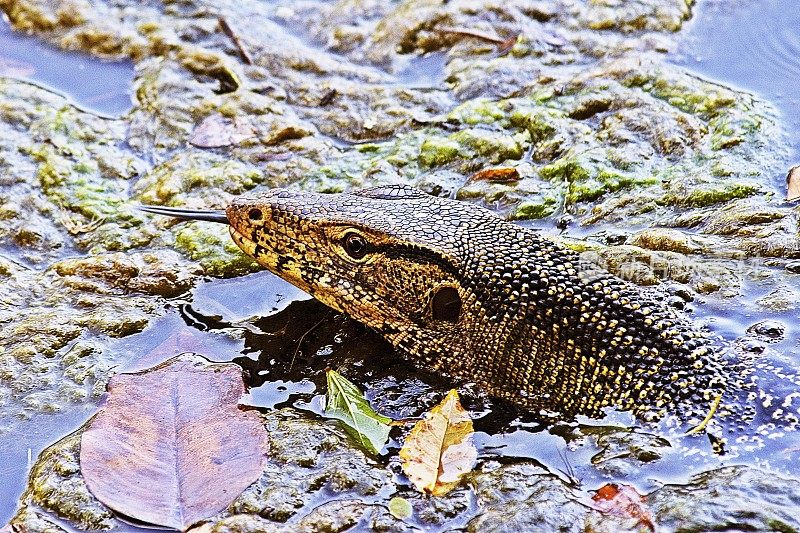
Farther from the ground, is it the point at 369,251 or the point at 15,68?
the point at 369,251

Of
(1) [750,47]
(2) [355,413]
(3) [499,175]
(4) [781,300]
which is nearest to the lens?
(2) [355,413]

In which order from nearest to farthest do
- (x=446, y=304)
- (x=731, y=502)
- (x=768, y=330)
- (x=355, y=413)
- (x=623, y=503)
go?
(x=731, y=502) < (x=623, y=503) < (x=355, y=413) < (x=446, y=304) < (x=768, y=330)

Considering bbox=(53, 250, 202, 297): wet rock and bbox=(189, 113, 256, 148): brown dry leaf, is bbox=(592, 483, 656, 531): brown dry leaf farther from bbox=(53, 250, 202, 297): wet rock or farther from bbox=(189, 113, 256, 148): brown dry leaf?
bbox=(189, 113, 256, 148): brown dry leaf

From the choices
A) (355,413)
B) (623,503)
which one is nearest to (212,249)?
(355,413)

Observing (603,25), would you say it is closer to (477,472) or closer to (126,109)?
(126,109)

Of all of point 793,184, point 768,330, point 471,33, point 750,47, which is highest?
point 750,47

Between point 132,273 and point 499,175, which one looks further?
point 499,175

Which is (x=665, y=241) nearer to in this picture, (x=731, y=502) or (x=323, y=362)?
(x=731, y=502)

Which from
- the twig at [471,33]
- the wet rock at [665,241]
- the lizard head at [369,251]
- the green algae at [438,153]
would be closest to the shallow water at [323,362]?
the lizard head at [369,251]

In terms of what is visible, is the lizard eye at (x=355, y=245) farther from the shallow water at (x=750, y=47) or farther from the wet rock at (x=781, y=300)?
the shallow water at (x=750, y=47)

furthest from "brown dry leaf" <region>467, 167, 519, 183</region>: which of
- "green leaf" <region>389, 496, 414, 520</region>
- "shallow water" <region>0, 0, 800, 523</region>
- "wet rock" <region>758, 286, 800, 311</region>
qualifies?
"green leaf" <region>389, 496, 414, 520</region>
